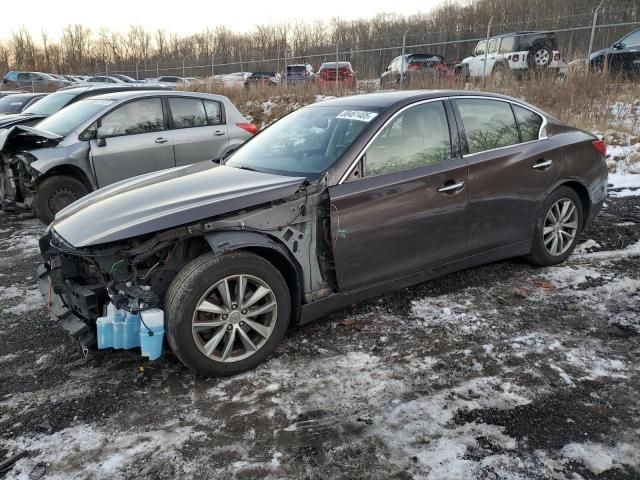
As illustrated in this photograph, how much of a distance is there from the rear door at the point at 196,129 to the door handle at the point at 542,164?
179 inches

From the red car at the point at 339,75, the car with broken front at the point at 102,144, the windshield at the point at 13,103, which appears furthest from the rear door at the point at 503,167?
the red car at the point at 339,75

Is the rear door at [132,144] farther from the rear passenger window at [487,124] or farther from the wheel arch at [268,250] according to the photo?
the rear passenger window at [487,124]

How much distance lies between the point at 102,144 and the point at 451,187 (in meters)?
4.87

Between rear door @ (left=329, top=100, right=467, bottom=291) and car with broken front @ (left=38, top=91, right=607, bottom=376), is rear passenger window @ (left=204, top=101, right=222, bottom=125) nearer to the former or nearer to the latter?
car with broken front @ (left=38, top=91, right=607, bottom=376)

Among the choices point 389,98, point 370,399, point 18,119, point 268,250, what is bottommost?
point 370,399

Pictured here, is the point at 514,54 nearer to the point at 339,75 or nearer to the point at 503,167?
the point at 339,75

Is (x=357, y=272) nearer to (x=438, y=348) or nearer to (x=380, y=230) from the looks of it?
(x=380, y=230)

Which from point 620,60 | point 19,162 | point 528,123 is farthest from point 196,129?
point 620,60

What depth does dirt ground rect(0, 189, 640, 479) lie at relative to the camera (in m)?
2.44

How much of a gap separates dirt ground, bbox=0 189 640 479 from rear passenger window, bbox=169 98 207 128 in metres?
4.02

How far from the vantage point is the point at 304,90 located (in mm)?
18094

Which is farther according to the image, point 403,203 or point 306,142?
point 306,142

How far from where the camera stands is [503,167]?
425 centimetres

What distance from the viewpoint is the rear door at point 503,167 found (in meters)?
4.14
